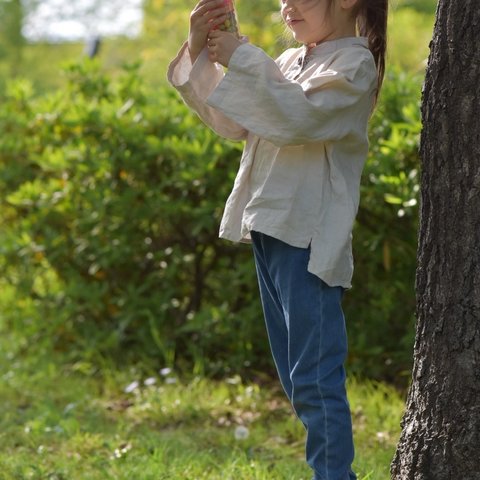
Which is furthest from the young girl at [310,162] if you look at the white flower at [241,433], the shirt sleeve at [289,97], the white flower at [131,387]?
the white flower at [131,387]

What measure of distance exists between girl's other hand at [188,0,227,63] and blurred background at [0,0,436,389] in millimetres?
1707

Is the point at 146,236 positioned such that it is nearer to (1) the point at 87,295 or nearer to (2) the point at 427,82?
(1) the point at 87,295

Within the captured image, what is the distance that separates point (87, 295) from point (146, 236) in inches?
16.8

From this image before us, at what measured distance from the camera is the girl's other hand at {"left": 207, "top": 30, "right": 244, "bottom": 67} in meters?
2.51

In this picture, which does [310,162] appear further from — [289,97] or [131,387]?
[131,387]

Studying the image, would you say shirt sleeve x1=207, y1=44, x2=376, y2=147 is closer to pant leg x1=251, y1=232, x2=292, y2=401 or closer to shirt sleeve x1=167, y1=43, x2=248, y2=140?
shirt sleeve x1=167, y1=43, x2=248, y2=140

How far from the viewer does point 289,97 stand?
2.42 meters

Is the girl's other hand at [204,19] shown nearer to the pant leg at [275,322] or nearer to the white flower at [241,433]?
the pant leg at [275,322]

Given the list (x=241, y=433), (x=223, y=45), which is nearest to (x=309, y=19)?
(x=223, y=45)

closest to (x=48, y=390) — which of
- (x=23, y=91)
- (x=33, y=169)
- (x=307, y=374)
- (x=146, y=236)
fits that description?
(x=146, y=236)

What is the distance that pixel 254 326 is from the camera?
190 inches

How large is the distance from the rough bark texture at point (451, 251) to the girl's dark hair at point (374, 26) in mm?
163

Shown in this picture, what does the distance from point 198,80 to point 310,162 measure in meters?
0.40

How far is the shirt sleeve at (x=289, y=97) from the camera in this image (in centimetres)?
243
